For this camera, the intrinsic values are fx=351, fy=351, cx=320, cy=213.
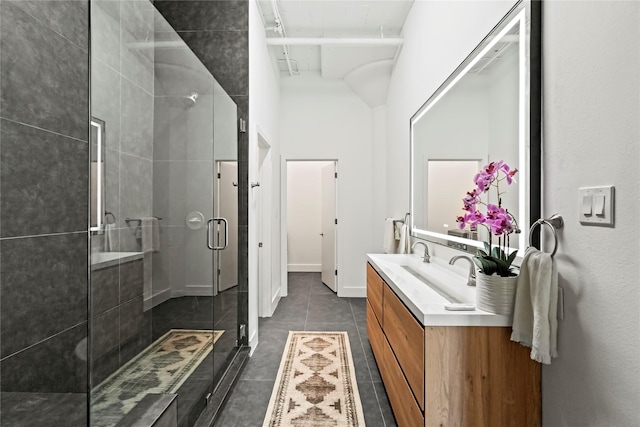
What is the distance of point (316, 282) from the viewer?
586 cm

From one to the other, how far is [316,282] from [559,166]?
4.91 metres

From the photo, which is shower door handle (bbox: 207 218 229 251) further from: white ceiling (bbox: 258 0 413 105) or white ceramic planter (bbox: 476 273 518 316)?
white ceiling (bbox: 258 0 413 105)

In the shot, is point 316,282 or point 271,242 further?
point 316,282

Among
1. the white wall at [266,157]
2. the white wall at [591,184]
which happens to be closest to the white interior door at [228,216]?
the white wall at [266,157]

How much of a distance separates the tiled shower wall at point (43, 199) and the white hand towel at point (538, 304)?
176 cm

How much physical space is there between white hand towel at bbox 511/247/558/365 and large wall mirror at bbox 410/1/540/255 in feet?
0.64

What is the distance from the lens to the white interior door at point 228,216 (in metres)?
2.39

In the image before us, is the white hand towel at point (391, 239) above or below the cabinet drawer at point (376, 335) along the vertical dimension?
above

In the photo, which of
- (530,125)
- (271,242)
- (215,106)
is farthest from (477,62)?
(271,242)

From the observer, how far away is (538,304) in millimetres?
1146

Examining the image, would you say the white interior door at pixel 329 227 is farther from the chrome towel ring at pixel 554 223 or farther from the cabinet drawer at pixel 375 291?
the chrome towel ring at pixel 554 223

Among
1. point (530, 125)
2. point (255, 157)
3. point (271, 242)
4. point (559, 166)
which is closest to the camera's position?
point (559, 166)

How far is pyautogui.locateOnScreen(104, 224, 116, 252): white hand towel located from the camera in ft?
3.83

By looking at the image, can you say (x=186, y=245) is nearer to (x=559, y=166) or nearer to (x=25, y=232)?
(x=25, y=232)
